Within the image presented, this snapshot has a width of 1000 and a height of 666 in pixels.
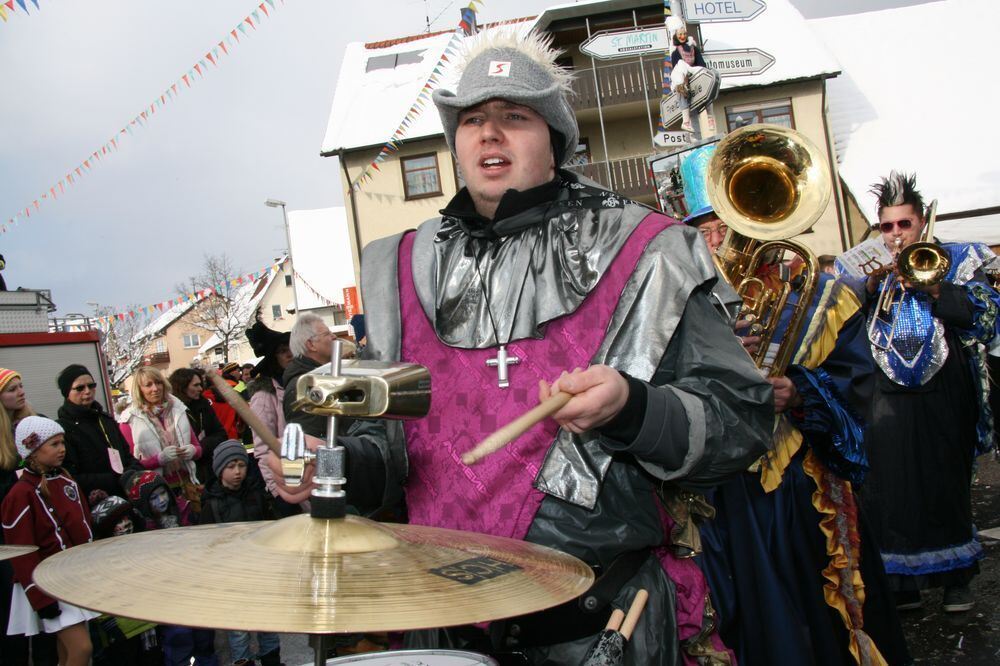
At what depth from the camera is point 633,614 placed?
5.22 feet

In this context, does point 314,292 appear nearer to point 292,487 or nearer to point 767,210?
point 767,210

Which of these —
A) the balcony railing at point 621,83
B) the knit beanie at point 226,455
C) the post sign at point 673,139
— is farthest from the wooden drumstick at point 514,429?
the balcony railing at point 621,83

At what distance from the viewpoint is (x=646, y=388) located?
4.99 ft

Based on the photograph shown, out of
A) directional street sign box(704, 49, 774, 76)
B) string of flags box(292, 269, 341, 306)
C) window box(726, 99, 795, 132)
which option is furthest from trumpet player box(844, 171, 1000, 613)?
string of flags box(292, 269, 341, 306)

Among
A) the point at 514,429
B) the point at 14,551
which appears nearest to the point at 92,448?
the point at 14,551

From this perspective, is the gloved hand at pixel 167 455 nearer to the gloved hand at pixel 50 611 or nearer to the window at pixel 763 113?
the gloved hand at pixel 50 611

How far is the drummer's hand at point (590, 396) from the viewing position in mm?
1384

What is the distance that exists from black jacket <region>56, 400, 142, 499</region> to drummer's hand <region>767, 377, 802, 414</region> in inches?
161

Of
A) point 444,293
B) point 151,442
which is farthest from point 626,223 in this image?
point 151,442

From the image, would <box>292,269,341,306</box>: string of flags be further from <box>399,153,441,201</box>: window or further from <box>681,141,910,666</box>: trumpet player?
<box>681,141,910,666</box>: trumpet player

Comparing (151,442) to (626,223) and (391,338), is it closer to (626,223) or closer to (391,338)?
(391,338)

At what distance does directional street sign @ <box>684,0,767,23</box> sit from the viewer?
6.16m

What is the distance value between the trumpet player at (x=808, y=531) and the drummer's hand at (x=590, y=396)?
1.57 m

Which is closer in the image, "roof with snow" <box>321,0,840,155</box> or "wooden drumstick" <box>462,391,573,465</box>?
"wooden drumstick" <box>462,391,573,465</box>
